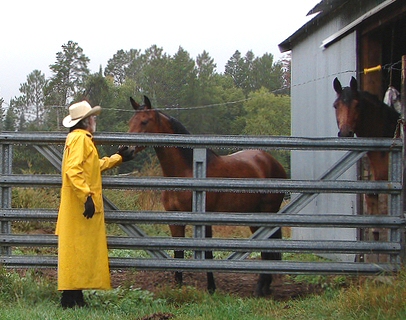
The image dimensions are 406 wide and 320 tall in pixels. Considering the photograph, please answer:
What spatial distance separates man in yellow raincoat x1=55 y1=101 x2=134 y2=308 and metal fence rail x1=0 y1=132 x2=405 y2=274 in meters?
0.30

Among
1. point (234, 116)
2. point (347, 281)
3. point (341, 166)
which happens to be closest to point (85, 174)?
point (341, 166)

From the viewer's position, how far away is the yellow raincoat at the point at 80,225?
5691mm

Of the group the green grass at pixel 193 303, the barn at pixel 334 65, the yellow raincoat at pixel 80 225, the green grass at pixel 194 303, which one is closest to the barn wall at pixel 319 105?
the barn at pixel 334 65

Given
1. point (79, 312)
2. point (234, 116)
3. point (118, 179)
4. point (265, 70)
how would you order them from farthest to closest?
point (265, 70)
point (234, 116)
point (118, 179)
point (79, 312)

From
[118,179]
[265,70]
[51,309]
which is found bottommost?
[51,309]

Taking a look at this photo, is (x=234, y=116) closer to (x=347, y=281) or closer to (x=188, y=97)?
(x=188, y=97)

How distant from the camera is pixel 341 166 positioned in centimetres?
620

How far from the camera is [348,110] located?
25.8 ft

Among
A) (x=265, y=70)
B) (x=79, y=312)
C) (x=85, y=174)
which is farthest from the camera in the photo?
(x=265, y=70)

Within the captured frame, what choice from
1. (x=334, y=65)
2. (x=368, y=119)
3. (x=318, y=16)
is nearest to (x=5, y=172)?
(x=368, y=119)

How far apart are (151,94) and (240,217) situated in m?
15.4

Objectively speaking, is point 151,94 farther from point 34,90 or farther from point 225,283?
point 225,283

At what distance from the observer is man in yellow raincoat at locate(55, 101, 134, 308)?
5680 mm

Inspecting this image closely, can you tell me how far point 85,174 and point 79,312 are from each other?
1255 mm
